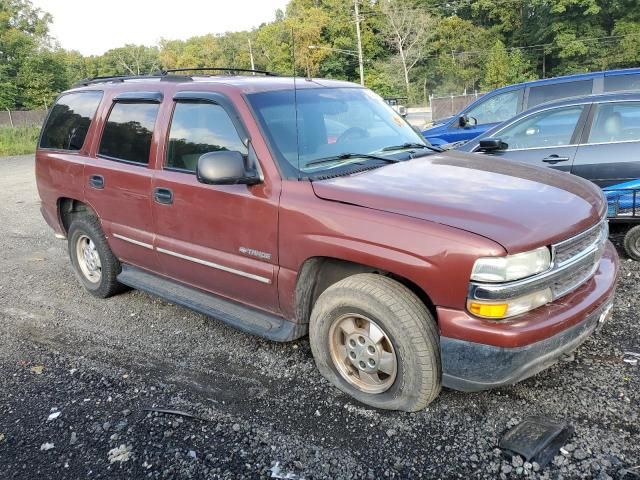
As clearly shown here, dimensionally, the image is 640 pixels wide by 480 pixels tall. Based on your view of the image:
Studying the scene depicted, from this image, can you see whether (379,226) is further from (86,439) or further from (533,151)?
(533,151)

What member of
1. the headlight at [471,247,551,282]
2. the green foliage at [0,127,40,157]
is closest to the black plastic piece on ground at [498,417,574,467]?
the headlight at [471,247,551,282]

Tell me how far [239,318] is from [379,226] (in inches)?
54.1

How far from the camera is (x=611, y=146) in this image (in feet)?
18.1

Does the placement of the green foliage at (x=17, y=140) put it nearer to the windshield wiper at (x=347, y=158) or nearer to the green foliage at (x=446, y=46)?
the green foliage at (x=446, y=46)

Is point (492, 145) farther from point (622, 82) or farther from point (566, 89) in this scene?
point (622, 82)

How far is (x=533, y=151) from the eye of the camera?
19.4 ft

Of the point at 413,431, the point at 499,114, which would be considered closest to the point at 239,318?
the point at 413,431

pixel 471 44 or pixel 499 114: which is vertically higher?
pixel 471 44

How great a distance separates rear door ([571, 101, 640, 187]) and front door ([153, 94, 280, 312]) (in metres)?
3.81

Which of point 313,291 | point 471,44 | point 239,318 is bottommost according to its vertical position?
point 239,318

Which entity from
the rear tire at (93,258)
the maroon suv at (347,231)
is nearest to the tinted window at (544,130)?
the maroon suv at (347,231)

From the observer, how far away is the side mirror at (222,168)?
10.5 feet

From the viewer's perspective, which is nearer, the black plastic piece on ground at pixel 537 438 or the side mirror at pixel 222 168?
the black plastic piece on ground at pixel 537 438

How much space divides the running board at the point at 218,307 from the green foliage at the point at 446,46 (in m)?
42.4
